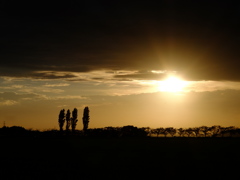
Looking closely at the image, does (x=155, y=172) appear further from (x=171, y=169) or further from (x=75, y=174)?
(x=75, y=174)

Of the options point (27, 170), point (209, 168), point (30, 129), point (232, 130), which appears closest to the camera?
point (27, 170)

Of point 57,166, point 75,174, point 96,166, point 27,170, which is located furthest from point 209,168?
point 27,170

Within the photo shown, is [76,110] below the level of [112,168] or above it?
above

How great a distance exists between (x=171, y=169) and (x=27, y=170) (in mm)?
15372

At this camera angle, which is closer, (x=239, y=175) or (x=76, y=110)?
(x=239, y=175)

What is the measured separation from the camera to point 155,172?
3123cm

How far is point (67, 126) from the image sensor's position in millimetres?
156750

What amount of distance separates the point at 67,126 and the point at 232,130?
109 meters

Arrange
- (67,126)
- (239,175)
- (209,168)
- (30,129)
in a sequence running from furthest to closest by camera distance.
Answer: (67,126) < (30,129) < (209,168) < (239,175)

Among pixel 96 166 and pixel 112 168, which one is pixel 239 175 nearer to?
pixel 112 168

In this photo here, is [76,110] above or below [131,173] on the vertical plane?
above

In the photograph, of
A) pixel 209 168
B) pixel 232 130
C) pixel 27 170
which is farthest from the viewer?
pixel 232 130

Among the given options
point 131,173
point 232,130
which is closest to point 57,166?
point 131,173

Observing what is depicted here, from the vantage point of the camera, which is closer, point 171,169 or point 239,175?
point 239,175
